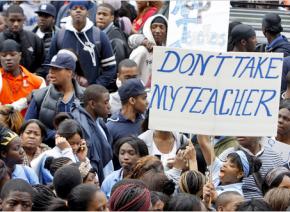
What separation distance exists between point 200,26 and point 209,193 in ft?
4.94

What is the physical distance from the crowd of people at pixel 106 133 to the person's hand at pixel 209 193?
0.01 metres

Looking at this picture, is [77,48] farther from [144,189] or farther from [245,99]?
[144,189]

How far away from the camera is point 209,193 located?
36.3 feet

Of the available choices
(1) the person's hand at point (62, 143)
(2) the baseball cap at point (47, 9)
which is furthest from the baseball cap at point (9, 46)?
(1) the person's hand at point (62, 143)

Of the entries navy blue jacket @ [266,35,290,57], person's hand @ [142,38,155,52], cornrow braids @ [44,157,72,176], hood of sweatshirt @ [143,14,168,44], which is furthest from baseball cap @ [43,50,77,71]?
navy blue jacket @ [266,35,290,57]

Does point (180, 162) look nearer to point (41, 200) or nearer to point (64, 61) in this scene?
point (41, 200)

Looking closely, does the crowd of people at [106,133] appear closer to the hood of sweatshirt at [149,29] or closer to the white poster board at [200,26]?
the hood of sweatshirt at [149,29]

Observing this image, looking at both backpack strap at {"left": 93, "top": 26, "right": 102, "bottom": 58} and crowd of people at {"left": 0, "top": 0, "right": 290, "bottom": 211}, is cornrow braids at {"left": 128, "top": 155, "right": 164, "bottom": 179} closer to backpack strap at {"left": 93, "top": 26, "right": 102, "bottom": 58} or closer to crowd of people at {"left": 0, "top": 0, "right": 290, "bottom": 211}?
crowd of people at {"left": 0, "top": 0, "right": 290, "bottom": 211}

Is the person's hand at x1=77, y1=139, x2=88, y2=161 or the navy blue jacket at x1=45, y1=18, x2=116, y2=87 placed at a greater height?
the navy blue jacket at x1=45, y1=18, x2=116, y2=87

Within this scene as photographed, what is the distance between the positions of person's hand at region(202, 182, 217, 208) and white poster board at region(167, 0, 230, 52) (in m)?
1.18

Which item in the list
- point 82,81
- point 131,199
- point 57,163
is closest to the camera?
point 131,199

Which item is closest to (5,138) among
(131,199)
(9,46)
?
(131,199)

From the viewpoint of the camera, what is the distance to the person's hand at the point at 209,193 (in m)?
11.1

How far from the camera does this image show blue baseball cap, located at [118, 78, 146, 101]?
46.1 ft
